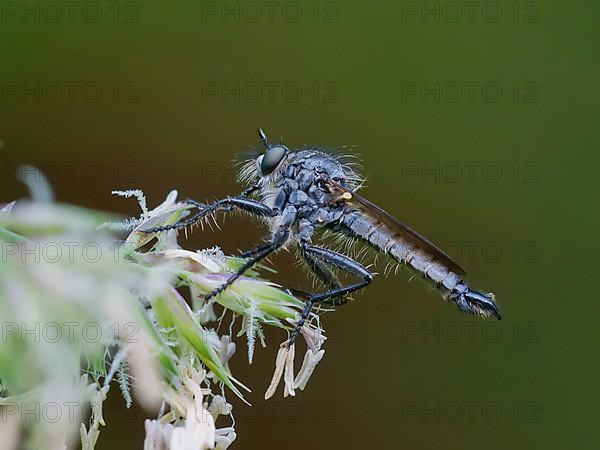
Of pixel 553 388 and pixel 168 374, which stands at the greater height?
pixel 168 374

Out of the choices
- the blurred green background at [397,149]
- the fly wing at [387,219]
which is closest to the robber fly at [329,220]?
the fly wing at [387,219]

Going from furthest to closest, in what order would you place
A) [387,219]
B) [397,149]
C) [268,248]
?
1. [397,149]
2. [387,219]
3. [268,248]

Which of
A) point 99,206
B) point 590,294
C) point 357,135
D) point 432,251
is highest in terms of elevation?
point 432,251

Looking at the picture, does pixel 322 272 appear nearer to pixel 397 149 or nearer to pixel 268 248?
pixel 268 248

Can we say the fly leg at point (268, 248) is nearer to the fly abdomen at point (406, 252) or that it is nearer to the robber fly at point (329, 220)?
the robber fly at point (329, 220)

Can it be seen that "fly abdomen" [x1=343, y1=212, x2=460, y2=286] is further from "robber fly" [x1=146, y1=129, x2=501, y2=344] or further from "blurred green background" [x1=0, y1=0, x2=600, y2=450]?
"blurred green background" [x1=0, y1=0, x2=600, y2=450]

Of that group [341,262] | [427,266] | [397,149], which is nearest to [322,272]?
[341,262]

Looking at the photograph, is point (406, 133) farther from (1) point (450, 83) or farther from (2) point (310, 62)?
(2) point (310, 62)

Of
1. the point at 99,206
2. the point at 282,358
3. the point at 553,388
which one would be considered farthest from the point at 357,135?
the point at 282,358
